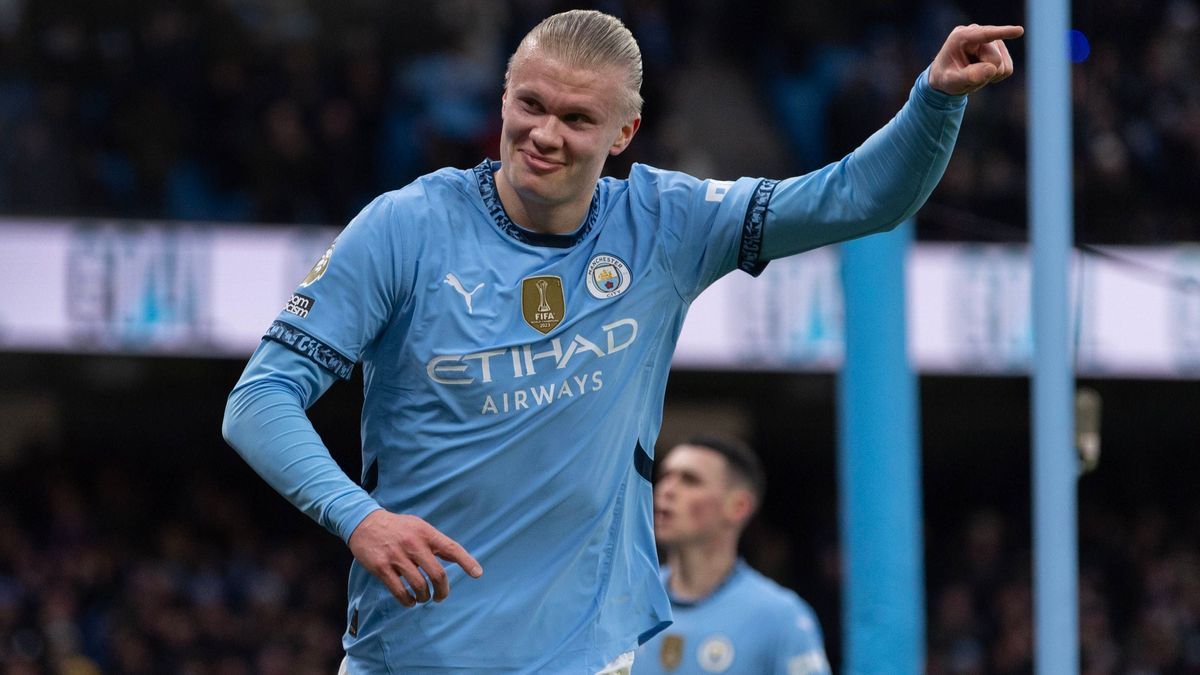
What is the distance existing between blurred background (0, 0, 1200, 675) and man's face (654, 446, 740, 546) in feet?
14.2

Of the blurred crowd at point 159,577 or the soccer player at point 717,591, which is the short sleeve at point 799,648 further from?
the blurred crowd at point 159,577

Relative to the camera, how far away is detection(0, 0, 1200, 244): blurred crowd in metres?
10.9

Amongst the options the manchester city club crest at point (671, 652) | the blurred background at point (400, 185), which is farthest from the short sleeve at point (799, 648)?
the blurred background at point (400, 185)

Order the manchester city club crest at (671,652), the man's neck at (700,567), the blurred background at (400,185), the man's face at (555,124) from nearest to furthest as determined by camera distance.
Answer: the man's face at (555,124) < the manchester city club crest at (671,652) < the man's neck at (700,567) < the blurred background at (400,185)

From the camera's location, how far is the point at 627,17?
12562mm

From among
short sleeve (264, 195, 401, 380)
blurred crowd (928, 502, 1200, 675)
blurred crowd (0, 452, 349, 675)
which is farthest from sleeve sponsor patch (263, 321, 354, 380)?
blurred crowd (928, 502, 1200, 675)

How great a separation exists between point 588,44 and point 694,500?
3.41 meters

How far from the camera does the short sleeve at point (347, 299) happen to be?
2.69m

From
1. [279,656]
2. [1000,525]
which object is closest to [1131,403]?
[1000,525]

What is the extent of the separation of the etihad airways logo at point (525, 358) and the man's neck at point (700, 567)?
10.1 ft

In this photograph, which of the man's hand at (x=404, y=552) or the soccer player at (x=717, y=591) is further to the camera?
the soccer player at (x=717, y=591)

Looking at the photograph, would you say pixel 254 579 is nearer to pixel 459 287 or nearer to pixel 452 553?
pixel 459 287

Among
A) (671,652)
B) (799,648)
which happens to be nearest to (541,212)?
(799,648)

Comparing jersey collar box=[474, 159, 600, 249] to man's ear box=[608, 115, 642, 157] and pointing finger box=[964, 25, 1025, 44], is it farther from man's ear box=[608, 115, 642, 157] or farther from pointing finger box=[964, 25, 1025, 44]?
pointing finger box=[964, 25, 1025, 44]
